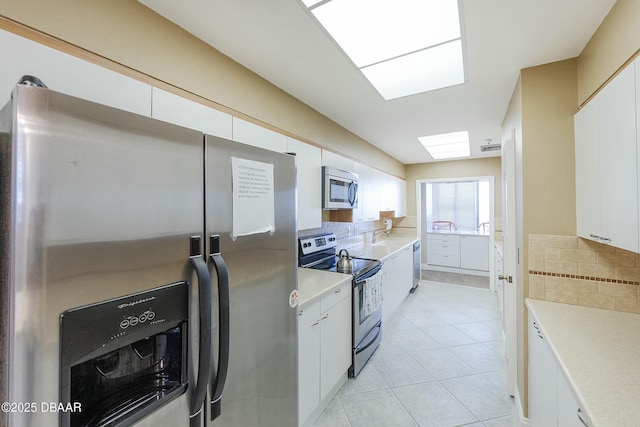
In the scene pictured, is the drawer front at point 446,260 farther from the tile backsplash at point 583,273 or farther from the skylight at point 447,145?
the tile backsplash at point 583,273

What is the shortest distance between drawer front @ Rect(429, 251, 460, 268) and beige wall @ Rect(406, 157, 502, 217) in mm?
1575

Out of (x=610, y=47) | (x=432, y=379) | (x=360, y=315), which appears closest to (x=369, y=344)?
(x=360, y=315)

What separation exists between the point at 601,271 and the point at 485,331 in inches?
80.8

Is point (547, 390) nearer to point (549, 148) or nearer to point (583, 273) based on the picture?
point (583, 273)

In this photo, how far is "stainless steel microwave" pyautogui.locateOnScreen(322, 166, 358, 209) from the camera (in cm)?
252

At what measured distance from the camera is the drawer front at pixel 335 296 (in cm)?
190

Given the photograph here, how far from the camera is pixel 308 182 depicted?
233cm

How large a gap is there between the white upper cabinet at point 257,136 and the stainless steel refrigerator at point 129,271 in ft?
2.24

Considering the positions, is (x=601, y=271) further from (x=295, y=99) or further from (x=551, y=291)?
(x=295, y=99)

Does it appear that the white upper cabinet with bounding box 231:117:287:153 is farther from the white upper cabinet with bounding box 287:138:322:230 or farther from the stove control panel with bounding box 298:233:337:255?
the stove control panel with bounding box 298:233:337:255

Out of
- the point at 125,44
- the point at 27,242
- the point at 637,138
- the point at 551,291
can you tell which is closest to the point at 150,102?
the point at 125,44

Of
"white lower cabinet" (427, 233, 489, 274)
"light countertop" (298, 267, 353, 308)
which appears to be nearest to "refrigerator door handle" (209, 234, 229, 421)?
"light countertop" (298, 267, 353, 308)

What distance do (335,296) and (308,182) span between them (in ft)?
3.29

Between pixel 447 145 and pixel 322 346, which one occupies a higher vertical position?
pixel 447 145
